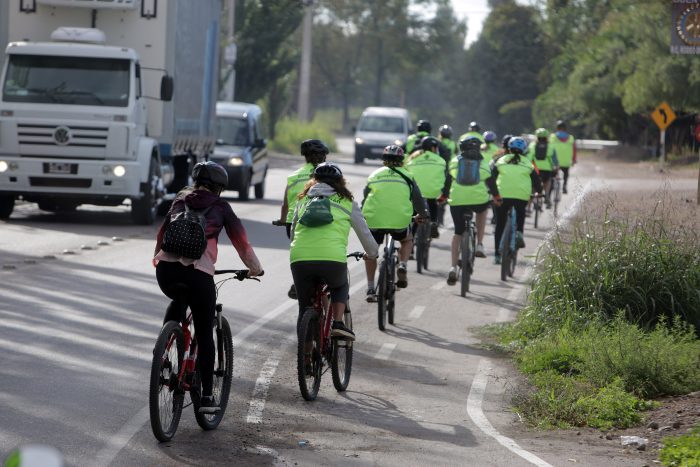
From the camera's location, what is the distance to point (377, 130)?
49.6 meters

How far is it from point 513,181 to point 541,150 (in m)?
9.08

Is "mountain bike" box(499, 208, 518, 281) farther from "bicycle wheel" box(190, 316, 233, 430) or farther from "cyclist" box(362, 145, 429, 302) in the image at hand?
"bicycle wheel" box(190, 316, 233, 430)

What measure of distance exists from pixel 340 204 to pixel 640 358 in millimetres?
2536

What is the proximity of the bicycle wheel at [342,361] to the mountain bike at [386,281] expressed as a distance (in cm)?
270

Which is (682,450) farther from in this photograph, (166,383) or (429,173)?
(429,173)

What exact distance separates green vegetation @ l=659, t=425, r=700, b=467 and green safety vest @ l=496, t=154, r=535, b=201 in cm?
843

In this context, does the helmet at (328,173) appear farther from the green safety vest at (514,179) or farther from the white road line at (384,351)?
the green safety vest at (514,179)

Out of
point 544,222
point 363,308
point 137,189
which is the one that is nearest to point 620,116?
point 544,222

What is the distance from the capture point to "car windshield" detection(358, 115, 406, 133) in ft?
162

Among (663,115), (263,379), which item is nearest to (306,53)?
(663,115)

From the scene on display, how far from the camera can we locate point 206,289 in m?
7.39

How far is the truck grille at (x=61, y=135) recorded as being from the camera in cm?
2014

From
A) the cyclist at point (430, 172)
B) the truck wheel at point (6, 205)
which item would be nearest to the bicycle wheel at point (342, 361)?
the cyclist at point (430, 172)

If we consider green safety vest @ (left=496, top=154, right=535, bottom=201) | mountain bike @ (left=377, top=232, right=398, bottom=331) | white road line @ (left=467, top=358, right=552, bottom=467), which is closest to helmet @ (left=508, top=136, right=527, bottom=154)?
green safety vest @ (left=496, top=154, right=535, bottom=201)
